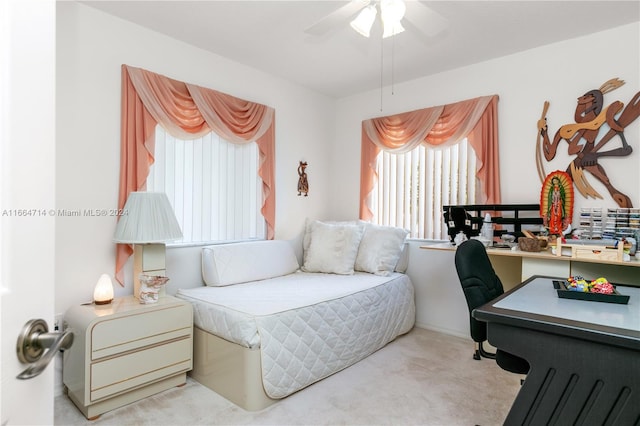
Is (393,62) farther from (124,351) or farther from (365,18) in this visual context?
(124,351)

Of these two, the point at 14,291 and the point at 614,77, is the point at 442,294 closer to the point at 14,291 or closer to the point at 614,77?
the point at 614,77

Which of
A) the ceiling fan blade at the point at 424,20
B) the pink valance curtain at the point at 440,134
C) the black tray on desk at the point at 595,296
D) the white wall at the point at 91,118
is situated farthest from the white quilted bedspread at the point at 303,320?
the ceiling fan blade at the point at 424,20

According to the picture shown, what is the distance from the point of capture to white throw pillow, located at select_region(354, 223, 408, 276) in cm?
344

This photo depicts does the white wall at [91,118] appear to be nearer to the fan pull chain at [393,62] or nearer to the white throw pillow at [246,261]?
the white throw pillow at [246,261]

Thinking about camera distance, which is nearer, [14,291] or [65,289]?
[14,291]

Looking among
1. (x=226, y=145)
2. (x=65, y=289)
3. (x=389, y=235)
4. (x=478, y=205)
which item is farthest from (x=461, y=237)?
(x=65, y=289)

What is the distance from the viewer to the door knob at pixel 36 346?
1.89 feet

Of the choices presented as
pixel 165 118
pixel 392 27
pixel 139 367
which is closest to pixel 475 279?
pixel 392 27

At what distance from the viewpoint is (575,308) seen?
1.48m

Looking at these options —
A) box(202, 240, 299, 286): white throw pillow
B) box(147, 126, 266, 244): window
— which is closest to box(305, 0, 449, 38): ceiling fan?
box(147, 126, 266, 244): window

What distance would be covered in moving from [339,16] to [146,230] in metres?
1.79

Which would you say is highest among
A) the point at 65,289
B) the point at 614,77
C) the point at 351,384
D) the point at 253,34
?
the point at 253,34

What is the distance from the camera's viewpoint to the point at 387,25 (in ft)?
6.40

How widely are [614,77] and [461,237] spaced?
1632 mm
